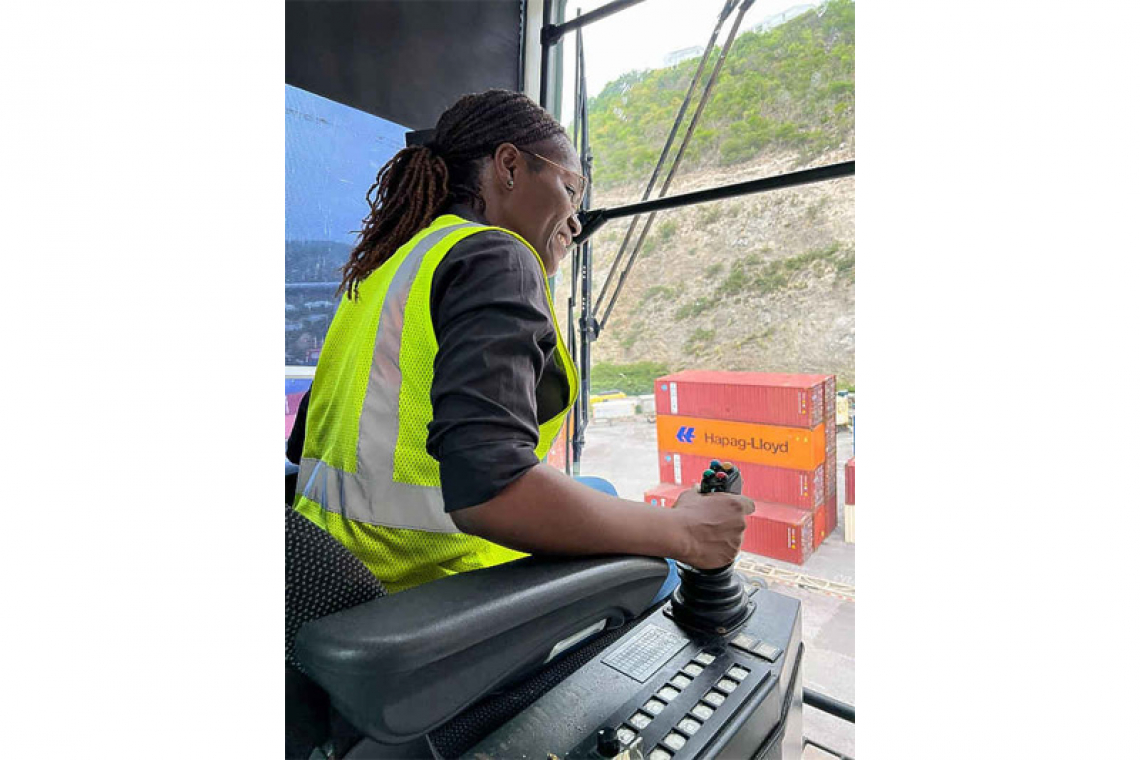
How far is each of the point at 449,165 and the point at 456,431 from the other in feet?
2.04

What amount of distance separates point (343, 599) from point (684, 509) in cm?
44

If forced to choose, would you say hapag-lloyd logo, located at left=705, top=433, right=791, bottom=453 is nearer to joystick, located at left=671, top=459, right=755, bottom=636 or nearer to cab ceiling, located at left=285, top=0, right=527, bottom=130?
cab ceiling, located at left=285, top=0, right=527, bottom=130

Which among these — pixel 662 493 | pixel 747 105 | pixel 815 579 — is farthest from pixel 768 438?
pixel 747 105

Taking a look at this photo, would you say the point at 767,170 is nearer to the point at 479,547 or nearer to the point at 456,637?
the point at 479,547

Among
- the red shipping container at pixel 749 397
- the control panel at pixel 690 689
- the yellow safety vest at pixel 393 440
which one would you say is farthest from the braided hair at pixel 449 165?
the red shipping container at pixel 749 397

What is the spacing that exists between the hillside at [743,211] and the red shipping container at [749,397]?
301 cm

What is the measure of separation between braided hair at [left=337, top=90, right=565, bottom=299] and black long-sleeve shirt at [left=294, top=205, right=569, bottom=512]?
1.14 ft

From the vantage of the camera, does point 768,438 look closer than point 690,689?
No

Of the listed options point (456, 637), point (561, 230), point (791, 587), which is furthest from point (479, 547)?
point (791, 587)

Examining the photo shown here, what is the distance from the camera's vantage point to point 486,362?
0.61 metres

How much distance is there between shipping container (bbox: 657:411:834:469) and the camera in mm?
5312

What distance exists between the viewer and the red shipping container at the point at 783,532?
17.1ft

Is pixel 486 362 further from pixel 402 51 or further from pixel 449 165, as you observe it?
pixel 402 51
